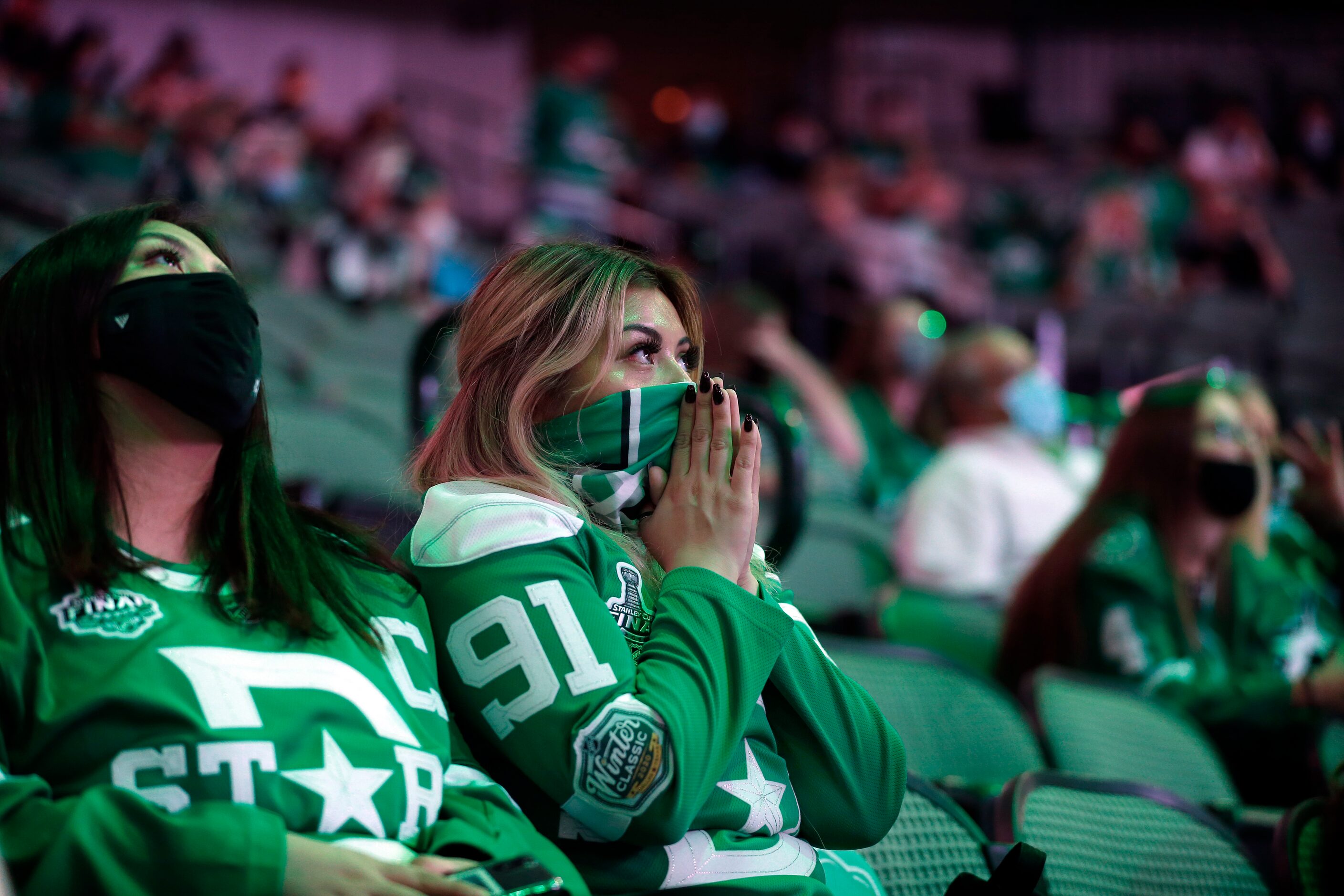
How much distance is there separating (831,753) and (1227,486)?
177 centimetres

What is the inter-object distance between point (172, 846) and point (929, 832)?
1.05m

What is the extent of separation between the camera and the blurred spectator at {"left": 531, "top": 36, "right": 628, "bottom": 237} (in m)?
7.32

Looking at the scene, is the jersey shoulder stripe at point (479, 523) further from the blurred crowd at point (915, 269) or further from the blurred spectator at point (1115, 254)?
the blurred spectator at point (1115, 254)

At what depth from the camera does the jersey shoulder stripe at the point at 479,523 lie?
1.27m

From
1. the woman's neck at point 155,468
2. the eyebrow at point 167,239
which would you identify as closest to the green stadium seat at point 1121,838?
the woman's neck at point 155,468

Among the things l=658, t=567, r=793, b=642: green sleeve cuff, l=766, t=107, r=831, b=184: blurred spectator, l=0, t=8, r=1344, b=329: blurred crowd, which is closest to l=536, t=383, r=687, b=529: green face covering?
l=658, t=567, r=793, b=642: green sleeve cuff

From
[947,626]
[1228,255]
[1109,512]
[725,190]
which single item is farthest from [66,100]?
[1228,255]

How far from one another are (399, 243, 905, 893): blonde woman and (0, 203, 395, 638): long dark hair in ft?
0.54

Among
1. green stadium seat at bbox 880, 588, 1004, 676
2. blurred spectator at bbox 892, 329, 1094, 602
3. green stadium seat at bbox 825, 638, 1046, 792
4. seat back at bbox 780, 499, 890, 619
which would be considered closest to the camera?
green stadium seat at bbox 825, 638, 1046, 792

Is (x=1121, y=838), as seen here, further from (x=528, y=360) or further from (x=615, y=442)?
(x=528, y=360)

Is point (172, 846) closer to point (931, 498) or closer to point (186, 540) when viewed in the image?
point (186, 540)

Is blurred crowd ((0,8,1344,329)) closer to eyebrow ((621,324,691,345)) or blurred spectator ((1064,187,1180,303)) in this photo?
blurred spectator ((1064,187,1180,303))

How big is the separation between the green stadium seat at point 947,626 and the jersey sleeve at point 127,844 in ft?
6.00

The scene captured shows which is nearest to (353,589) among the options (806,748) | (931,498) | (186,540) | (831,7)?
(186,540)
